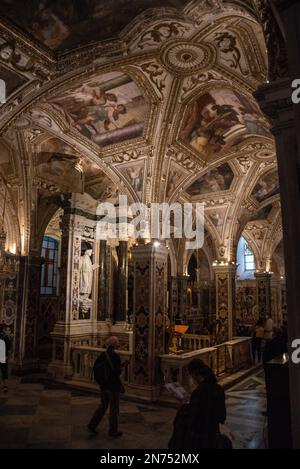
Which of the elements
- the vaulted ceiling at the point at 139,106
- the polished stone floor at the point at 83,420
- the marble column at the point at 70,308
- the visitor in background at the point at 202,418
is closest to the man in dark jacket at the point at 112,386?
the polished stone floor at the point at 83,420

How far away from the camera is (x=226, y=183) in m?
12.5

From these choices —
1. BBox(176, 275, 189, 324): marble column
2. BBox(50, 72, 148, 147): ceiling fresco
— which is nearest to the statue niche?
BBox(50, 72, 148, 147): ceiling fresco

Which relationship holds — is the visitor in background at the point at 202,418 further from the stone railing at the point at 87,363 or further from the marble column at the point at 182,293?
the marble column at the point at 182,293

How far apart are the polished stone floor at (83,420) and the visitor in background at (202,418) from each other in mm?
2636

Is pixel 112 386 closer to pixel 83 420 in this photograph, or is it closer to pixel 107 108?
pixel 83 420

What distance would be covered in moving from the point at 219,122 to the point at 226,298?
7661mm

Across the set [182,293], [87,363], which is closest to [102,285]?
[87,363]

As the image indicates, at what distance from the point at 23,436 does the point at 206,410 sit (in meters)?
4.06

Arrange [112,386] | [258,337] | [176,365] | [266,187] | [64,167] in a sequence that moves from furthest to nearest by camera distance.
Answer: [258,337] → [266,187] → [64,167] → [176,365] → [112,386]

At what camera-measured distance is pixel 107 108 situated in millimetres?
8172

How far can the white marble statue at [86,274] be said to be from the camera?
11.7 metres

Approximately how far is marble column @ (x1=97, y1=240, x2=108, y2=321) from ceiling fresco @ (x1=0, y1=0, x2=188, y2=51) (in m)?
7.83

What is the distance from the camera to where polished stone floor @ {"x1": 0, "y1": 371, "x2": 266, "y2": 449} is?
5855mm

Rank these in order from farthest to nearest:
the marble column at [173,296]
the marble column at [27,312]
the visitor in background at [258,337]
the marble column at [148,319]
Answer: the marble column at [173,296] < the visitor in background at [258,337] < the marble column at [27,312] < the marble column at [148,319]
